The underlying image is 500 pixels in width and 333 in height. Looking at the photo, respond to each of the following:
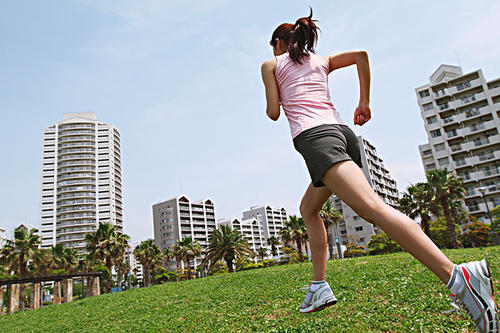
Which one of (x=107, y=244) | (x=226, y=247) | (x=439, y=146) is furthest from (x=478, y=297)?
(x=439, y=146)

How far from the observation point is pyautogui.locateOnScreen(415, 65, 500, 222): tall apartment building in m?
55.9

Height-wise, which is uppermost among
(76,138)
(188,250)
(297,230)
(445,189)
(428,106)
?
(76,138)

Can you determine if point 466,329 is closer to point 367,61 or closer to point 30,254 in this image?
point 367,61

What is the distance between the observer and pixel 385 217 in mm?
1858

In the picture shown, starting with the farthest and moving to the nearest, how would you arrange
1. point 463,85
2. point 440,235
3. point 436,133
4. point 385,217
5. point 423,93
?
point 423,93 < point 436,133 < point 463,85 < point 440,235 < point 385,217

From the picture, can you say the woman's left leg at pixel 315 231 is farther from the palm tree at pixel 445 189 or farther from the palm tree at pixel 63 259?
the palm tree at pixel 63 259

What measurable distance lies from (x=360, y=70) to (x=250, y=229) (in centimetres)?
12548

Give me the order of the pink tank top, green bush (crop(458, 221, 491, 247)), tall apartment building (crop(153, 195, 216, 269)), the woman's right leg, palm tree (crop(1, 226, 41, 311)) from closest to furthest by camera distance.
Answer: the woman's right leg < the pink tank top < palm tree (crop(1, 226, 41, 311)) < green bush (crop(458, 221, 491, 247)) < tall apartment building (crop(153, 195, 216, 269))

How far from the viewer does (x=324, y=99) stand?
2.39 m

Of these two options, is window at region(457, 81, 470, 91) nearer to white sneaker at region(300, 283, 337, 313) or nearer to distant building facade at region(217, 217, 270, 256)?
white sneaker at region(300, 283, 337, 313)

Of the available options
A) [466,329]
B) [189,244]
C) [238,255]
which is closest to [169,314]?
[466,329]

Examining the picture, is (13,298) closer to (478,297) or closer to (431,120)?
(478,297)

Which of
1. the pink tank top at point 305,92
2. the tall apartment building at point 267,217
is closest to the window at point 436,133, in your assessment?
the pink tank top at point 305,92

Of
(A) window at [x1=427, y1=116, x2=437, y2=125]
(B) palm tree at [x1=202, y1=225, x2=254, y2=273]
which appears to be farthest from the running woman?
(A) window at [x1=427, y1=116, x2=437, y2=125]
